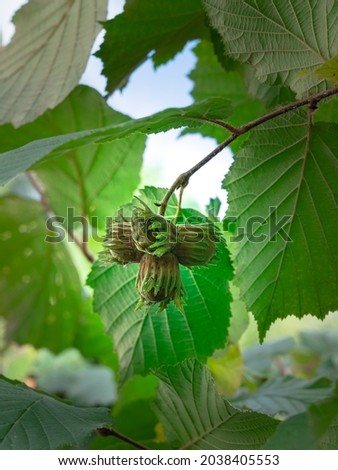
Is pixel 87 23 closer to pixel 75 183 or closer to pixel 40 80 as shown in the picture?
pixel 40 80

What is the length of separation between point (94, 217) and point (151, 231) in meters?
0.56

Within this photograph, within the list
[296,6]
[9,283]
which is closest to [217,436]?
[296,6]

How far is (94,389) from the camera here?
7.57ft

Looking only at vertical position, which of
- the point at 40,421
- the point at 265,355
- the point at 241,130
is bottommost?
the point at 265,355

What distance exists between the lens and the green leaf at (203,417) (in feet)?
2.38

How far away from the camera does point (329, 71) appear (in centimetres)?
68

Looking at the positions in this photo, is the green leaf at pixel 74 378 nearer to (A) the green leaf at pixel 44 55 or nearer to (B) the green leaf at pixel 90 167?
(B) the green leaf at pixel 90 167

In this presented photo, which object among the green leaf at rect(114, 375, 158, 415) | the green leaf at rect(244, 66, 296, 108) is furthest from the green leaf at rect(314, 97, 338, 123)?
the green leaf at rect(114, 375, 158, 415)

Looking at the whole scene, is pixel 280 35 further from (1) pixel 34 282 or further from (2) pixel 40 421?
(1) pixel 34 282

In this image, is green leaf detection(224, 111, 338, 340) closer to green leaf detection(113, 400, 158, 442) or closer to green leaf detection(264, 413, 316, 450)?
green leaf detection(264, 413, 316, 450)

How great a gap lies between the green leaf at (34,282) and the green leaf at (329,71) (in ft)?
2.97

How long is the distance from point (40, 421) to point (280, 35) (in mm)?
512

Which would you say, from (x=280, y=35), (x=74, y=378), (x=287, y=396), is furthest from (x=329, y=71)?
(x=74, y=378)

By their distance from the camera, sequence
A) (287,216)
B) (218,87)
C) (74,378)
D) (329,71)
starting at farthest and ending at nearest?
(74,378) → (218,87) → (287,216) → (329,71)
